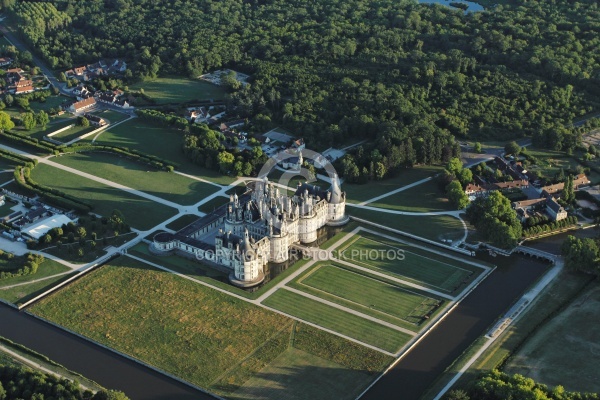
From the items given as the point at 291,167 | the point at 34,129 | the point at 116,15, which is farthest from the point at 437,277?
the point at 116,15

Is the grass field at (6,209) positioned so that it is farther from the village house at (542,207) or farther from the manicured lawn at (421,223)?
the village house at (542,207)

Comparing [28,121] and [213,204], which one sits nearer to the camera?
[213,204]

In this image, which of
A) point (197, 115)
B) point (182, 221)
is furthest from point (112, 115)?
point (182, 221)

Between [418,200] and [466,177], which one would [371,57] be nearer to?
[466,177]

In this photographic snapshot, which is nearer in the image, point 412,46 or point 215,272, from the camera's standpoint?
point 215,272

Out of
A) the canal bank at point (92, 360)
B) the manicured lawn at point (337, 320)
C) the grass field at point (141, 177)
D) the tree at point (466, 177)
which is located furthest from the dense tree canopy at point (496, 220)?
the canal bank at point (92, 360)

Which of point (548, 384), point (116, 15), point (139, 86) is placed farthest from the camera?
point (116, 15)

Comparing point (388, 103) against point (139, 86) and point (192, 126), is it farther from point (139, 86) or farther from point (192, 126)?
point (139, 86)

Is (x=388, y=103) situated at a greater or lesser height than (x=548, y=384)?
greater
